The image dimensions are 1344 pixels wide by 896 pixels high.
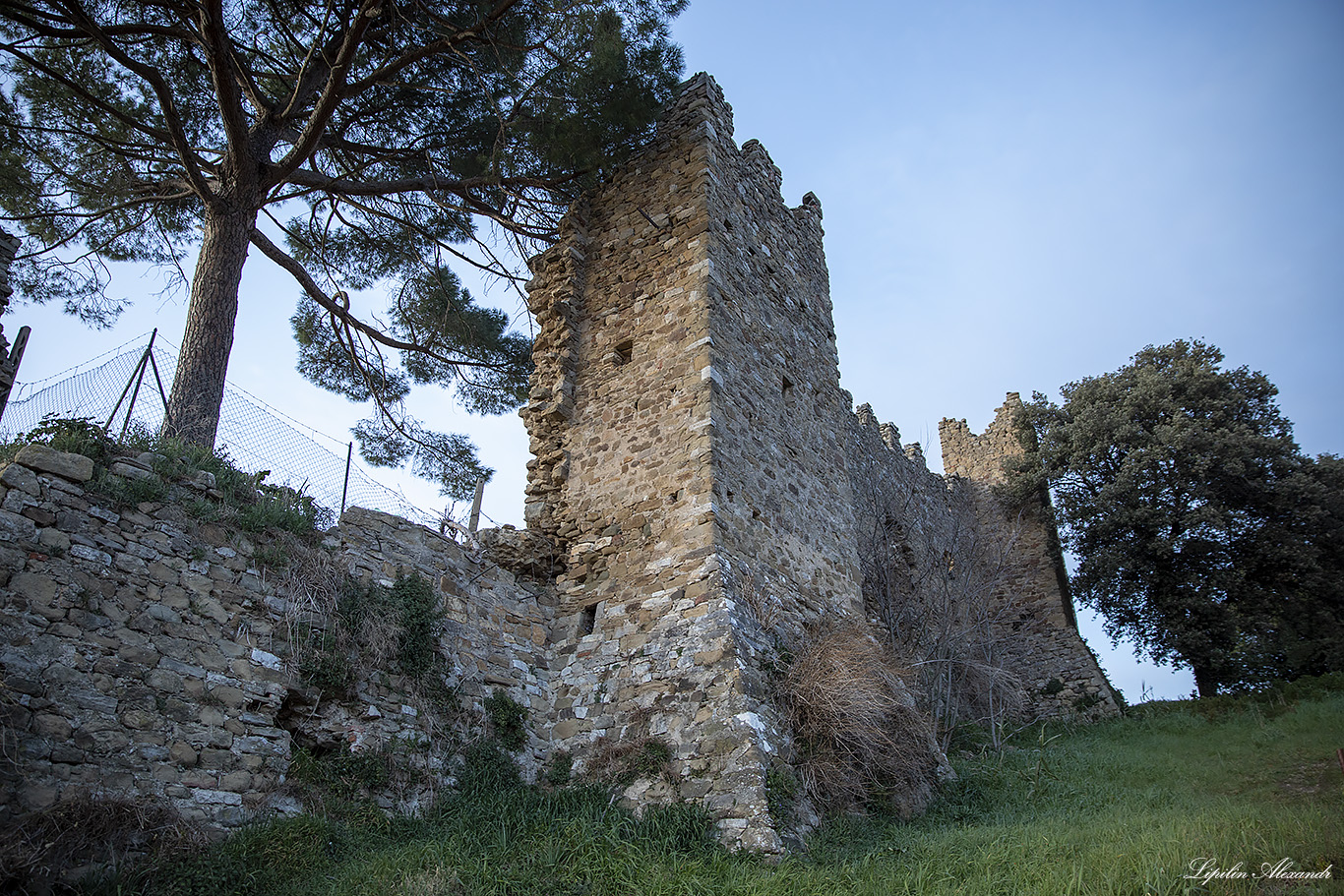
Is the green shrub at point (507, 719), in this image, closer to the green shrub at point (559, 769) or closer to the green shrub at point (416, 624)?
the green shrub at point (559, 769)

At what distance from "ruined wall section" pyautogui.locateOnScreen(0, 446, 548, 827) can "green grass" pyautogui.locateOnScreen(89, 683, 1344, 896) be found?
416 millimetres

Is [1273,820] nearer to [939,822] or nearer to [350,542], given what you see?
[939,822]

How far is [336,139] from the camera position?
9734mm

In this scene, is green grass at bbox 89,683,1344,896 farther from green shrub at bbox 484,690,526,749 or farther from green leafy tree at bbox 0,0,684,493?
green leafy tree at bbox 0,0,684,493

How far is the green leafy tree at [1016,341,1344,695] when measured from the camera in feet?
44.5

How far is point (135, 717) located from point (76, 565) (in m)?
0.97

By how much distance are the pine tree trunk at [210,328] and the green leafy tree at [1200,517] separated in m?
13.7

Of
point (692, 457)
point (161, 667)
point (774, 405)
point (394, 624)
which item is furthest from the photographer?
point (774, 405)

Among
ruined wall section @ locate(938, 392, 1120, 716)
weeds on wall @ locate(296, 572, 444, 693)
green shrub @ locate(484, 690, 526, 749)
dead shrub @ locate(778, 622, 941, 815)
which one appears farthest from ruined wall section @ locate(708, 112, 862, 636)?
ruined wall section @ locate(938, 392, 1120, 716)

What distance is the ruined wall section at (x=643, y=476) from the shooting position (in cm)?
619

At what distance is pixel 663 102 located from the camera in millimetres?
9258

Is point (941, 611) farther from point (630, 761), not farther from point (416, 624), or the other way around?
point (416, 624)

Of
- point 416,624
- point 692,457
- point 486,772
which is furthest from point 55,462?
point 692,457

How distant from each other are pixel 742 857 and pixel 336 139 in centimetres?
850
